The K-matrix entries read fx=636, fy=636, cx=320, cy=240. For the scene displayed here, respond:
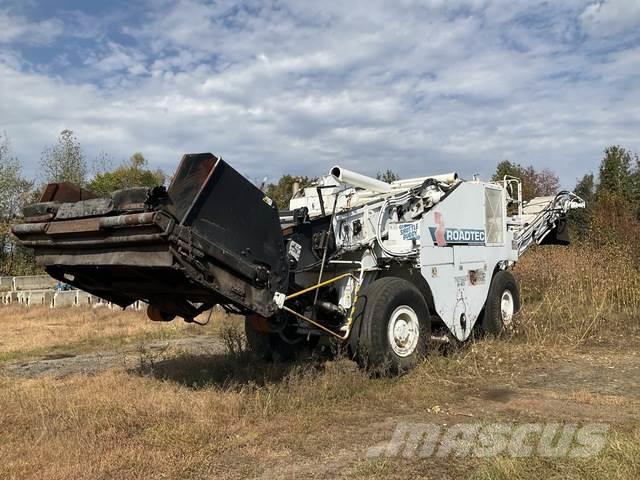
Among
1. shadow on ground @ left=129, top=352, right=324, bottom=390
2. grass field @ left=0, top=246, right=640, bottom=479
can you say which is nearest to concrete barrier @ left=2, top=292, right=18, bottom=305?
grass field @ left=0, top=246, right=640, bottom=479

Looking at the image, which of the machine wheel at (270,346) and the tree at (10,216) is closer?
the machine wheel at (270,346)

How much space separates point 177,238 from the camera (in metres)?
5.19

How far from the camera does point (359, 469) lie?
440 centimetres

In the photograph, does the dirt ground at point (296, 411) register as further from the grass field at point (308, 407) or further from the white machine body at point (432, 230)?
the white machine body at point (432, 230)

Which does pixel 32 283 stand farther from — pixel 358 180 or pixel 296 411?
pixel 296 411

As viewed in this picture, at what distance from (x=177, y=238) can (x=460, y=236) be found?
175 inches

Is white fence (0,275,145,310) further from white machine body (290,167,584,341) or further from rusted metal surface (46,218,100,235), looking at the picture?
rusted metal surface (46,218,100,235)

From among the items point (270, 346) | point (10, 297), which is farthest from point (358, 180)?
point (10, 297)

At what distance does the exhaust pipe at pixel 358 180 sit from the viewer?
7379 millimetres

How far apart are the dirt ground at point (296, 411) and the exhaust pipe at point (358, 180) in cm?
209

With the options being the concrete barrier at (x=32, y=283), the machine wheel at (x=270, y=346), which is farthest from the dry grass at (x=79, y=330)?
the concrete barrier at (x=32, y=283)

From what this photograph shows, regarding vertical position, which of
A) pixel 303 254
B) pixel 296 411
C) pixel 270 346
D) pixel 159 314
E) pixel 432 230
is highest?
pixel 432 230

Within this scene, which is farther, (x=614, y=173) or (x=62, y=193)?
(x=614, y=173)

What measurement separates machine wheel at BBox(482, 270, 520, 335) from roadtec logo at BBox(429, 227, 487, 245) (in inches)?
29.5
